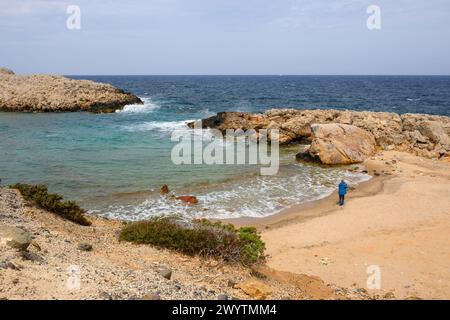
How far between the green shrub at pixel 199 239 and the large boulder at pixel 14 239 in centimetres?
297

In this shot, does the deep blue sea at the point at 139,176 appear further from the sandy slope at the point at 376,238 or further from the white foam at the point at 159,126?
the white foam at the point at 159,126

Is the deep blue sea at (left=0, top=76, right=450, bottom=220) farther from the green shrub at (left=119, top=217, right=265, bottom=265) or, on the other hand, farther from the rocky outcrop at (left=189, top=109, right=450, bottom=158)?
the green shrub at (left=119, top=217, right=265, bottom=265)

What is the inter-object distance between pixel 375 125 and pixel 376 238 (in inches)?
739

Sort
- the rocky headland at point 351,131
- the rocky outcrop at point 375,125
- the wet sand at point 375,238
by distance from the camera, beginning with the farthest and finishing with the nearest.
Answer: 1. the rocky outcrop at point 375,125
2. the rocky headland at point 351,131
3. the wet sand at point 375,238

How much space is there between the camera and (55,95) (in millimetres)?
53688

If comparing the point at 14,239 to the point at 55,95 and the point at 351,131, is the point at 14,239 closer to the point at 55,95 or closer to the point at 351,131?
the point at 351,131

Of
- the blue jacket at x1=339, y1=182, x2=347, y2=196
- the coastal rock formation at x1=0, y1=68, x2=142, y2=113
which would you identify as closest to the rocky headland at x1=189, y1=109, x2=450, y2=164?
Answer: the blue jacket at x1=339, y1=182, x2=347, y2=196

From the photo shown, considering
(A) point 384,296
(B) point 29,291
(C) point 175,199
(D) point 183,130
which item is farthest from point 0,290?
(D) point 183,130

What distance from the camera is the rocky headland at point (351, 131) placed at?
25062 millimetres

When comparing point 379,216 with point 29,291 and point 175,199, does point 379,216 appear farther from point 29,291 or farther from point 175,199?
point 29,291

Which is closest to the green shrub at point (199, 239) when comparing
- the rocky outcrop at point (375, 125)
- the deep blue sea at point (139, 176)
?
the deep blue sea at point (139, 176)

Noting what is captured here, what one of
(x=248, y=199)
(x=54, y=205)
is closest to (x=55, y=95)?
(x=248, y=199)

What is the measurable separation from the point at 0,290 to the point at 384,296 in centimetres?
797

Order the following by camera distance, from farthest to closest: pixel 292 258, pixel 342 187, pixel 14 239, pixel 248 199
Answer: pixel 248 199 → pixel 342 187 → pixel 292 258 → pixel 14 239
